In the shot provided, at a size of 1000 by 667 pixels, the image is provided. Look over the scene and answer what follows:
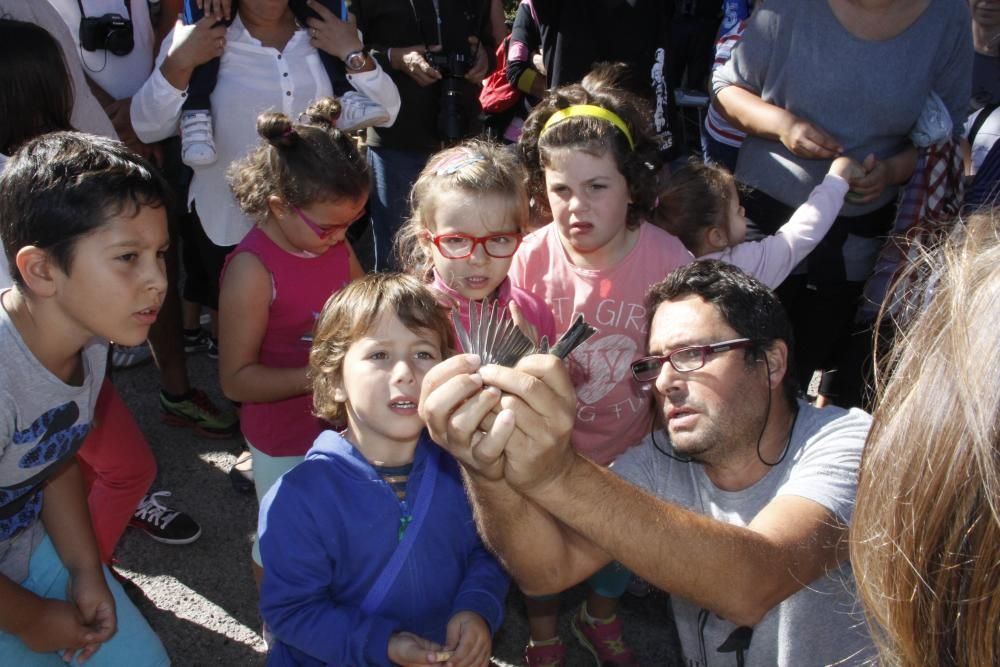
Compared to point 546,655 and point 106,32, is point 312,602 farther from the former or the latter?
point 106,32

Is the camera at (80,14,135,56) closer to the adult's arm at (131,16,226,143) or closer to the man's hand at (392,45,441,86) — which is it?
the adult's arm at (131,16,226,143)

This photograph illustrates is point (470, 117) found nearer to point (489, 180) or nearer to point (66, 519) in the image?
point (489, 180)

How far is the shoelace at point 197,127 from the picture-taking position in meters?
2.96

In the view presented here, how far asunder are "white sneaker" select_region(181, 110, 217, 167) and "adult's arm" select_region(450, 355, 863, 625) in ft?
6.78

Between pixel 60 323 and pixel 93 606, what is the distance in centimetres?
76

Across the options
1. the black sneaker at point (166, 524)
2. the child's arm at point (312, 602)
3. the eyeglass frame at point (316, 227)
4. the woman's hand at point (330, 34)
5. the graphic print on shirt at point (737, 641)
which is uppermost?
the woman's hand at point (330, 34)

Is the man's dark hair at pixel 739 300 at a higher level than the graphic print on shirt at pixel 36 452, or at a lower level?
higher

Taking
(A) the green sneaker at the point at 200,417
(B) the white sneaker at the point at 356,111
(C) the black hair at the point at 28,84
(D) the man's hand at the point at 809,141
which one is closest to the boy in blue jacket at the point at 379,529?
(C) the black hair at the point at 28,84

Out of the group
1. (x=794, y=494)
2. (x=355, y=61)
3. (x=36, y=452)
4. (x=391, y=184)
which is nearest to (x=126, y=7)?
(x=355, y=61)

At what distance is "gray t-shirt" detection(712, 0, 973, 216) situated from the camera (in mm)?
2893

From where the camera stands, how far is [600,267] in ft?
8.43

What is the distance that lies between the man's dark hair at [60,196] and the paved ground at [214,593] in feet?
4.67

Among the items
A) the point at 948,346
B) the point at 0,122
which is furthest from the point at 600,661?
the point at 0,122

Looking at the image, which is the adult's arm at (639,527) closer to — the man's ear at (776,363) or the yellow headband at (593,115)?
the man's ear at (776,363)
